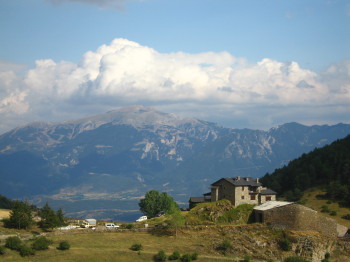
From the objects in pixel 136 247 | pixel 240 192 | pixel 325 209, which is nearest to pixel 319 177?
pixel 325 209

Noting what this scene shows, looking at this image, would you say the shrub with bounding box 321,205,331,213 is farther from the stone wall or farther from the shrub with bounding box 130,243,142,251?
the shrub with bounding box 130,243,142,251

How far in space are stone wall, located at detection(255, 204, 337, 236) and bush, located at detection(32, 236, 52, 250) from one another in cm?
4497

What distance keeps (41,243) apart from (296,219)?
51650mm

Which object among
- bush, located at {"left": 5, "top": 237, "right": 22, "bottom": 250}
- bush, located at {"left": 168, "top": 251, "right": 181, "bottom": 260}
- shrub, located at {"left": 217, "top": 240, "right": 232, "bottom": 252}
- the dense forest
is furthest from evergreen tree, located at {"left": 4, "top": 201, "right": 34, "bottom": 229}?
the dense forest

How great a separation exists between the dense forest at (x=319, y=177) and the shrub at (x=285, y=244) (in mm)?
46839

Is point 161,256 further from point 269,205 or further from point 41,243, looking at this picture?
point 269,205

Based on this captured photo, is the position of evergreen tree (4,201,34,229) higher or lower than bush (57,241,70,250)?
higher

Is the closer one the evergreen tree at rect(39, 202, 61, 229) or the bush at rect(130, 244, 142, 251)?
the bush at rect(130, 244, 142, 251)

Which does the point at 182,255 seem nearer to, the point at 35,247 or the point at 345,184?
the point at 35,247

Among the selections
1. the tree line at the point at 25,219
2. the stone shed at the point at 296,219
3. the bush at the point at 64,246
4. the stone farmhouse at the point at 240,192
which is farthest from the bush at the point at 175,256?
the tree line at the point at 25,219

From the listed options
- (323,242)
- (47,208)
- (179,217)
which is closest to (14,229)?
(47,208)

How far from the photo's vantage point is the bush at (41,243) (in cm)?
7869

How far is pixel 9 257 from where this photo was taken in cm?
7469

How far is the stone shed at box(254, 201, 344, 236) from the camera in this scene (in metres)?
94.6
